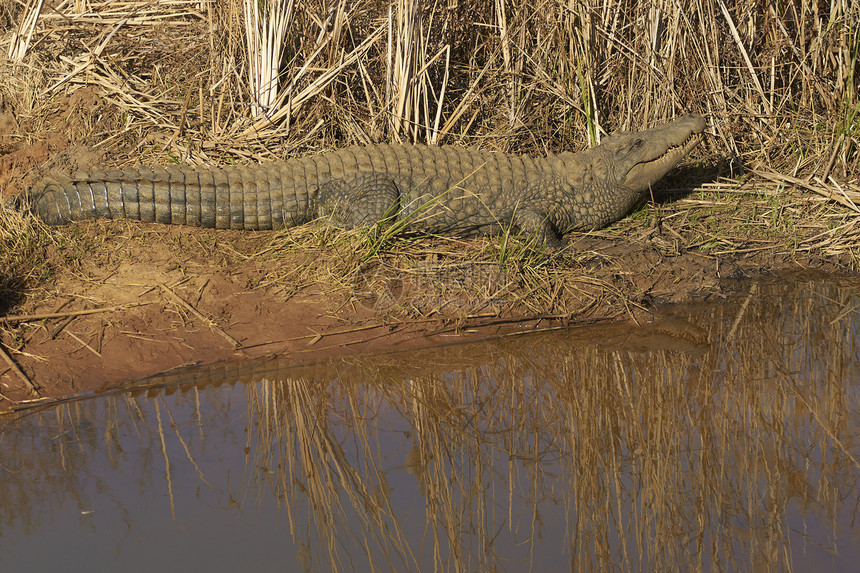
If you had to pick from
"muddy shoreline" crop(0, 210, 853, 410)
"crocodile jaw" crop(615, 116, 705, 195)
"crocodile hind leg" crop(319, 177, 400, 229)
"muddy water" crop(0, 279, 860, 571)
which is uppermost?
"crocodile jaw" crop(615, 116, 705, 195)

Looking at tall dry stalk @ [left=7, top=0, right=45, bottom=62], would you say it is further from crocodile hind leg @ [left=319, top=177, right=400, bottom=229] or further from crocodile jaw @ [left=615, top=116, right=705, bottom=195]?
crocodile jaw @ [left=615, top=116, right=705, bottom=195]

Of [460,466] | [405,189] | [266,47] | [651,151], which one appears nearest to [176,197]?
[266,47]

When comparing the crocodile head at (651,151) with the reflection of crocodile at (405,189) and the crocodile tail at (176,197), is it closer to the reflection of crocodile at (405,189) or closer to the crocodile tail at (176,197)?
the reflection of crocodile at (405,189)

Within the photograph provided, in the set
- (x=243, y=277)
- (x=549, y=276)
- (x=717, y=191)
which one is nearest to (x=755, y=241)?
(x=717, y=191)

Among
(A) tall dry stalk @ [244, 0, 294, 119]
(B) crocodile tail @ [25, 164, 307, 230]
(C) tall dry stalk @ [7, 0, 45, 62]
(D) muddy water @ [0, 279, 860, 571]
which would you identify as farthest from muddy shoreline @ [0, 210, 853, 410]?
(C) tall dry stalk @ [7, 0, 45, 62]

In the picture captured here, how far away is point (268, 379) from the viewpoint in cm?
339

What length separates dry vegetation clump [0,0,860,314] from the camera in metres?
5.42

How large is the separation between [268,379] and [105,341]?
85cm

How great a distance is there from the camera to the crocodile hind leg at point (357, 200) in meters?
4.93

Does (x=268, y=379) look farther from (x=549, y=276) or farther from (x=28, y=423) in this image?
(x=549, y=276)

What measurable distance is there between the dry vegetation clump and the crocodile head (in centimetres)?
24

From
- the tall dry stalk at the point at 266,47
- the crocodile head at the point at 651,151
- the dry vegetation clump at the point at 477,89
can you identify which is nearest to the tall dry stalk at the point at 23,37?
the dry vegetation clump at the point at 477,89

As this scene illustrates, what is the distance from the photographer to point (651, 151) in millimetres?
5391

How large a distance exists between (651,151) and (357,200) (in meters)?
2.10
